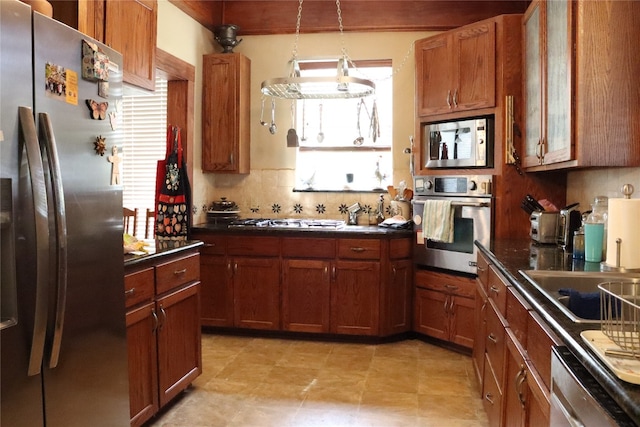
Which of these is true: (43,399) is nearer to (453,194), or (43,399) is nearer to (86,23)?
(86,23)

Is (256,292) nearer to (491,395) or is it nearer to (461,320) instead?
(461,320)

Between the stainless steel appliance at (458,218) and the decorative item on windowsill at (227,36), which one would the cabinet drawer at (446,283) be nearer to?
the stainless steel appliance at (458,218)

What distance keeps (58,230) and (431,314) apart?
9.62 ft

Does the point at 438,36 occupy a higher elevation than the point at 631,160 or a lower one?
higher

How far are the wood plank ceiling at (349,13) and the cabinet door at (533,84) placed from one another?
1123 millimetres

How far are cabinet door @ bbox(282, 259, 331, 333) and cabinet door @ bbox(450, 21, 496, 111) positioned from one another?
5.05ft

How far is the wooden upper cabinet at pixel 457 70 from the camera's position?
362 centimetres

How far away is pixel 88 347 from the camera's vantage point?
203 centimetres

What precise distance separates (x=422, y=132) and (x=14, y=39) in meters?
3.02

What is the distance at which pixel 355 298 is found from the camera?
4.11 metres

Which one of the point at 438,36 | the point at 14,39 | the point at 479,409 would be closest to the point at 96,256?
the point at 14,39

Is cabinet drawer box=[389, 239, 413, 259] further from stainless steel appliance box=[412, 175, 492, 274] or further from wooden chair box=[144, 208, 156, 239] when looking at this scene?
wooden chair box=[144, 208, 156, 239]

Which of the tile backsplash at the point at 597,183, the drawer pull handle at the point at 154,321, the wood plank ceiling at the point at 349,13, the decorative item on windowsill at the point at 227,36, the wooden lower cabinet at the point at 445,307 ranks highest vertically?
the wood plank ceiling at the point at 349,13

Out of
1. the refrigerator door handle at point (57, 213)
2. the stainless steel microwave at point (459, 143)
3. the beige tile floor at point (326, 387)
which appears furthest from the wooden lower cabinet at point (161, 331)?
the stainless steel microwave at point (459, 143)
